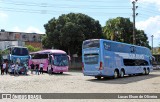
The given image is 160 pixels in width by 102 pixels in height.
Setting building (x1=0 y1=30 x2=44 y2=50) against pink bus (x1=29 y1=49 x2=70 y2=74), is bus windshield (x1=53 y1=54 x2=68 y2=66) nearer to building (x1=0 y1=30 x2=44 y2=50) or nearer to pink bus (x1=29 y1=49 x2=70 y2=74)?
pink bus (x1=29 y1=49 x2=70 y2=74)

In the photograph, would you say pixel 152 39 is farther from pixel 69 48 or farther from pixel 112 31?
pixel 69 48

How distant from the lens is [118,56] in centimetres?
2972

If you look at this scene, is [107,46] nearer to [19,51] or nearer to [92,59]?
[92,59]

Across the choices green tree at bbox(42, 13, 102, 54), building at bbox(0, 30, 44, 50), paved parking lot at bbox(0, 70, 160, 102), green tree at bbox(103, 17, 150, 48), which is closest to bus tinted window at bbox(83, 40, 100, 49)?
paved parking lot at bbox(0, 70, 160, 102)

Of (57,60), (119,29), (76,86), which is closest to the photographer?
(76,86)

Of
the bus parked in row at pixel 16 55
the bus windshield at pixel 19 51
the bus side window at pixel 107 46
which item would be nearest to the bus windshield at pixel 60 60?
the bus parked in row at pixel 16 55

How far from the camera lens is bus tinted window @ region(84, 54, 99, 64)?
2717 cm

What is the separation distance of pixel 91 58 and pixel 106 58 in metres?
1.32

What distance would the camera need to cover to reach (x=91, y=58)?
90.2 ft

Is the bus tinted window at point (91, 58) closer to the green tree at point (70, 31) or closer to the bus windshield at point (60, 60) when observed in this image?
the bus windshield at point (60, 60)

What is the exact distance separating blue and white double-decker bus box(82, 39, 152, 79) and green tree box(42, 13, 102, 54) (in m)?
21.2

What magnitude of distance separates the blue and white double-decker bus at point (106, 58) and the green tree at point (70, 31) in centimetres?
2124

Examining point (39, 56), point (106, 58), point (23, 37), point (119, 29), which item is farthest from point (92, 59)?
point (23, 37)

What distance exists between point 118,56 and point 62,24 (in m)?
28.1
